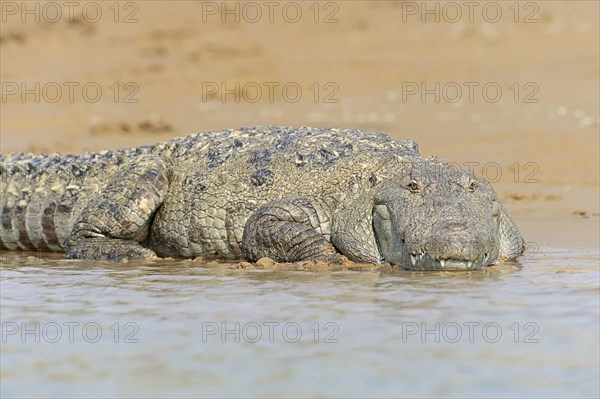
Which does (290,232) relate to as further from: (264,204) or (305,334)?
(305,334)

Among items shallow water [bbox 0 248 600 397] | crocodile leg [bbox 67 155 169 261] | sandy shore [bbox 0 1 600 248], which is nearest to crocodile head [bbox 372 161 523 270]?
shallow water [bbox 0 248 600 397]

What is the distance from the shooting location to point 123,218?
7484mm

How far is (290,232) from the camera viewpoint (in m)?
6.75

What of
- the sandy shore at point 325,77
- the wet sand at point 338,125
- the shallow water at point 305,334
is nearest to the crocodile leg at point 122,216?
the wet sand at point 338,125

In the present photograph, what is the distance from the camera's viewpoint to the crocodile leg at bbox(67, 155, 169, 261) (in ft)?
24.5

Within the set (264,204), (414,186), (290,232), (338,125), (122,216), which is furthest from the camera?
(338,125)

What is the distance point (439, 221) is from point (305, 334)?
1.98m

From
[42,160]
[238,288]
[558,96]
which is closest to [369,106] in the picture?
[558,96]

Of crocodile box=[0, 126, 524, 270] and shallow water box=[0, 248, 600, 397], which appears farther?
crocodile box=[0, 126, 524, 270]

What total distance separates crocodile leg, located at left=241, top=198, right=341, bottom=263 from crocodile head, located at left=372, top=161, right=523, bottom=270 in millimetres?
381

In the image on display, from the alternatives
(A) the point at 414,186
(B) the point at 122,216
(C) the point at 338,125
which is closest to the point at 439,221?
(A) the point at 414,186

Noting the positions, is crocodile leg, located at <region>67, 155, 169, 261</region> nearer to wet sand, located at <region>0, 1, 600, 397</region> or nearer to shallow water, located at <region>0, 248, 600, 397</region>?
wet sand, located at <region>0, 1, 600, 397</region>

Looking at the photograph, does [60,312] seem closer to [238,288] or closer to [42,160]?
[238,288]

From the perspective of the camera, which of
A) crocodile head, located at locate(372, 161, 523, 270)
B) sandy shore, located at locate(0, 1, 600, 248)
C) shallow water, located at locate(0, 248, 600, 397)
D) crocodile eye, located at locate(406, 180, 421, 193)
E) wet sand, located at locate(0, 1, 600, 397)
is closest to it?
shallow water, located at locate(0, 248, 600, 397)
